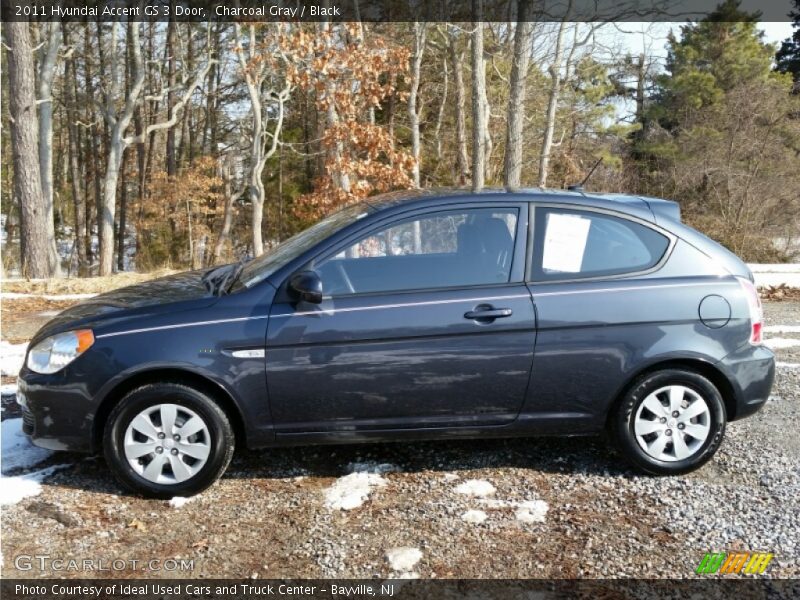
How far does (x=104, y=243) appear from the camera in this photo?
67.8 feet

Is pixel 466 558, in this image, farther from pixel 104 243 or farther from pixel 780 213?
pixel 780 213

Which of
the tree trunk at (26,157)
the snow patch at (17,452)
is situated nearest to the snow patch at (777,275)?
Result: the snow patch at (17,452)

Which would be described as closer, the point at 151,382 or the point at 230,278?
the point at 151,382

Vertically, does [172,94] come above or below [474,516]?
above

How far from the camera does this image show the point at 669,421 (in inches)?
155

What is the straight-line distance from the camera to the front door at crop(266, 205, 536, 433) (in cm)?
367

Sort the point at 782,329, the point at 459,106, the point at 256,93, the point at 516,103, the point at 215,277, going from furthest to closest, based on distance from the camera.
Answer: the point at 459,106, the point at 256,93, the point at 516,103, the point at 782,329, the point at 215,277

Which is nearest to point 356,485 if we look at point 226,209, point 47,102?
point 47,102

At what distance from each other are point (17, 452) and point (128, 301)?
127cm

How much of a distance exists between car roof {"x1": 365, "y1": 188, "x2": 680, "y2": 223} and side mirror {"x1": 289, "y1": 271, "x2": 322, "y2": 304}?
28.0 inches

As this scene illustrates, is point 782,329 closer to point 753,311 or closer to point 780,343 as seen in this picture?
point 780,343

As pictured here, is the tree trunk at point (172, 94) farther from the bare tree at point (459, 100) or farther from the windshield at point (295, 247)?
the windshield at point (295, 247)

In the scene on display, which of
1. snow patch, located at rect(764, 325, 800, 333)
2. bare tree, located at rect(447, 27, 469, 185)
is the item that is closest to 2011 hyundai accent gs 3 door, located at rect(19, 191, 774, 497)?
snow patch, located at rect(764, 325, 800, 333)

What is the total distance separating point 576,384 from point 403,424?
1.04 m
